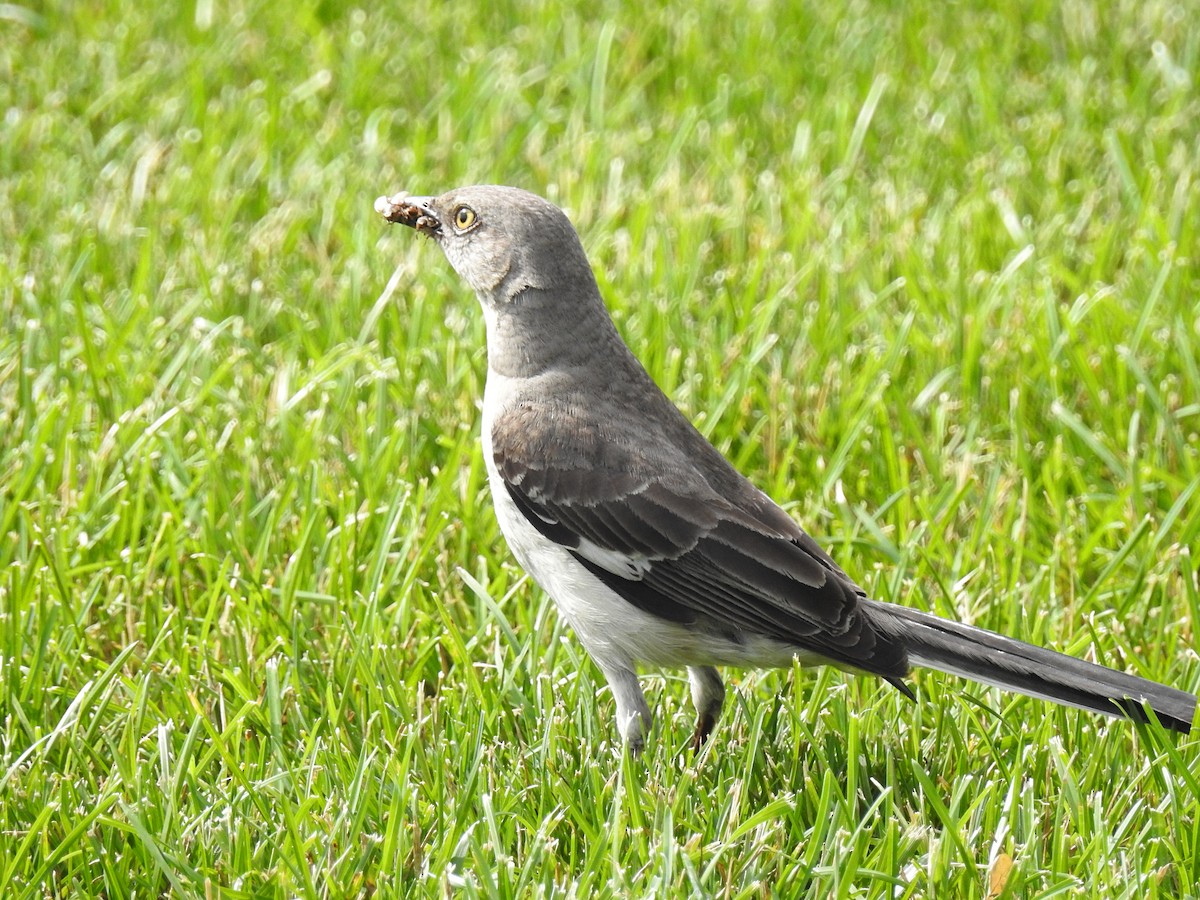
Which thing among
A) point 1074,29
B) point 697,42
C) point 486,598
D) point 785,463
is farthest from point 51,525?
point 1074,29

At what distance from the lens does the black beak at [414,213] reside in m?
4.30

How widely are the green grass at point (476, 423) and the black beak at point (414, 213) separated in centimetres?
84

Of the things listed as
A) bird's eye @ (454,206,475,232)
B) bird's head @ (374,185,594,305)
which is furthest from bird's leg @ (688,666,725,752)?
bird's eye @ (454,206,475,232)

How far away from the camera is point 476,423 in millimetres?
5383

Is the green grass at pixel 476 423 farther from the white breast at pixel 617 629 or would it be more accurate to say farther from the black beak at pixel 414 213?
the black beak at pixel 414 213

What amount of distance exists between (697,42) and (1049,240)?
2535mm

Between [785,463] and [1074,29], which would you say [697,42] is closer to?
[1074,29]

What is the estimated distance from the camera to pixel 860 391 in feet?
17.6

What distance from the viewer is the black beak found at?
14.1ft

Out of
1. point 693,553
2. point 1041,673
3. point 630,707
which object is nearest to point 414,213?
point 693,553

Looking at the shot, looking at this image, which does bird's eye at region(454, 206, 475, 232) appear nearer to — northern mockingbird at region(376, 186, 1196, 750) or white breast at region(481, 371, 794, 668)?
northern mockingbird at region(376, 186, 1196, 750)

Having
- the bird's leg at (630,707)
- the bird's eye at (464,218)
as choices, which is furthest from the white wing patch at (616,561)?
the bird's eye at (464,218)

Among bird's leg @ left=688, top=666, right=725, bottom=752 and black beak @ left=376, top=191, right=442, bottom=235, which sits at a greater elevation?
black beak @ left=376, top=191, right=442, bottom=235

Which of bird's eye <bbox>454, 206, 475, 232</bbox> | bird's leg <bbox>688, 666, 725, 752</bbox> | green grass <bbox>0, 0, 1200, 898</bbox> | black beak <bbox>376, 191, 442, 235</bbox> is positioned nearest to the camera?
green grass <bbox>0, 0, 1200, 898</bbox>
